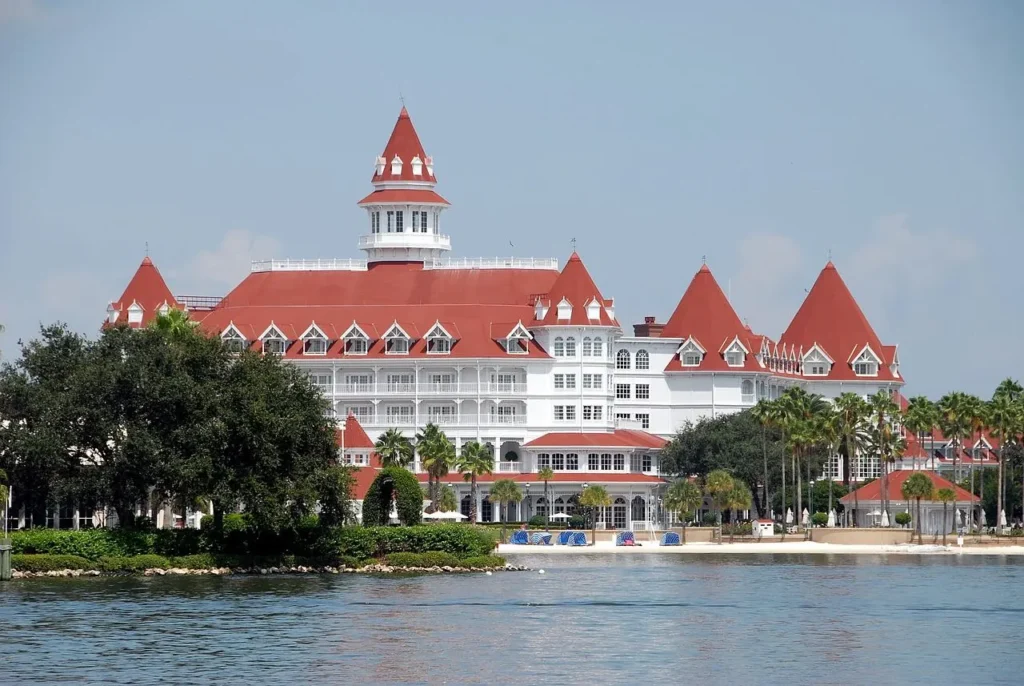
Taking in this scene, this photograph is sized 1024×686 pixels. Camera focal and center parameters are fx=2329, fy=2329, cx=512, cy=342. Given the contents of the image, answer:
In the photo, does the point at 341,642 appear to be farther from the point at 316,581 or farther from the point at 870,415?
the point at 870,415

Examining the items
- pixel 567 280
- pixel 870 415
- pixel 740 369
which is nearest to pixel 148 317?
pixel 567 280

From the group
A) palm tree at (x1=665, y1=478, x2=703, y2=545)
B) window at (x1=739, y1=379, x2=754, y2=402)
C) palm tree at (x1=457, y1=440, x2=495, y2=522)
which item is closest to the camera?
palm tree at (x1=665, y1=478, x2=703, y2=545)

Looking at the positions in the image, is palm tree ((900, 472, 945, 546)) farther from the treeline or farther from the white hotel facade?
the treeline

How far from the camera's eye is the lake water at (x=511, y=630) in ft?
190

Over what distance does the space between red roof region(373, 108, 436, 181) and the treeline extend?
7646 cm

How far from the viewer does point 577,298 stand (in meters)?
154

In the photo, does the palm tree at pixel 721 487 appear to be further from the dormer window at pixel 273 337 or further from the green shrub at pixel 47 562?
the green shrub at pixel 47 562

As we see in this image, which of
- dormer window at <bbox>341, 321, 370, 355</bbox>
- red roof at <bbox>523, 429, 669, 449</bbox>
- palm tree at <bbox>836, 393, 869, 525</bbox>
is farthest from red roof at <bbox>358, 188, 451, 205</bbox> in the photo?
palm tree at <bbox>836, 393, 869, 525</bbox>

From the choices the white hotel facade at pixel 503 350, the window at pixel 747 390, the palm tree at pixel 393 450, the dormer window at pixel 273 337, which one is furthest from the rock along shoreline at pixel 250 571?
the window at pixel 747 390

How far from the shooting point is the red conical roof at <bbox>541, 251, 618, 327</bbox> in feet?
504

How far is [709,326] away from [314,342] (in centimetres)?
2841

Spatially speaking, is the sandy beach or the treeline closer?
the treeline

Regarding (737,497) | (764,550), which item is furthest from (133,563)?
(737,497)

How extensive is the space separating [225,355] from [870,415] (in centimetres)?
5909
